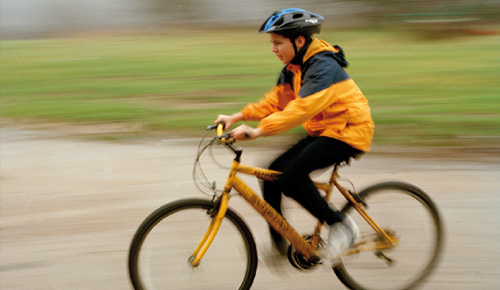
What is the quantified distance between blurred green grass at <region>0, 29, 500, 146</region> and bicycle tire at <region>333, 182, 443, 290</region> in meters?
2.76

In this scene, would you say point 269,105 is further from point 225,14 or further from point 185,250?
point 225,14

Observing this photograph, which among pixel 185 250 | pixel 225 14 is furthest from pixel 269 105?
pixel 225 14

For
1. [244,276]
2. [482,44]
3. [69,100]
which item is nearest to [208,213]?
[244,276]

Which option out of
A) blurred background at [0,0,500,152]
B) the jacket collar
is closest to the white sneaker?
→ the jacket collar

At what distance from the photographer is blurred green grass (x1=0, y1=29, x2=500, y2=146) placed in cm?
711

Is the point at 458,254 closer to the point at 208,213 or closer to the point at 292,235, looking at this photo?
the point at 292,235

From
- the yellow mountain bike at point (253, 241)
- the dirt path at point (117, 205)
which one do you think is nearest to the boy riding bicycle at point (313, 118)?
the yellow mountain bike at point (253, 241)

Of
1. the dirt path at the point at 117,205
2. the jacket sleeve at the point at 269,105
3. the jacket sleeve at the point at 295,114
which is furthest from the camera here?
the dirt path at the point at 117,205

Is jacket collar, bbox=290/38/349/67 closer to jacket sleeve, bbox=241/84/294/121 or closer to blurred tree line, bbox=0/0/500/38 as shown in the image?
jacket sleeve, bbox=241/84/294/121

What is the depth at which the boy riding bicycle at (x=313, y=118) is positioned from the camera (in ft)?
9.70

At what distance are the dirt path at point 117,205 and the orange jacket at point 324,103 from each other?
998 millimetres

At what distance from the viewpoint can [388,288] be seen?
3.59 meters

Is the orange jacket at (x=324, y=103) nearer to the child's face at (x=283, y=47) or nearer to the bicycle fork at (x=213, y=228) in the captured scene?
the child's face at (x=283, y=47)

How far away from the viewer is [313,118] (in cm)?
327
